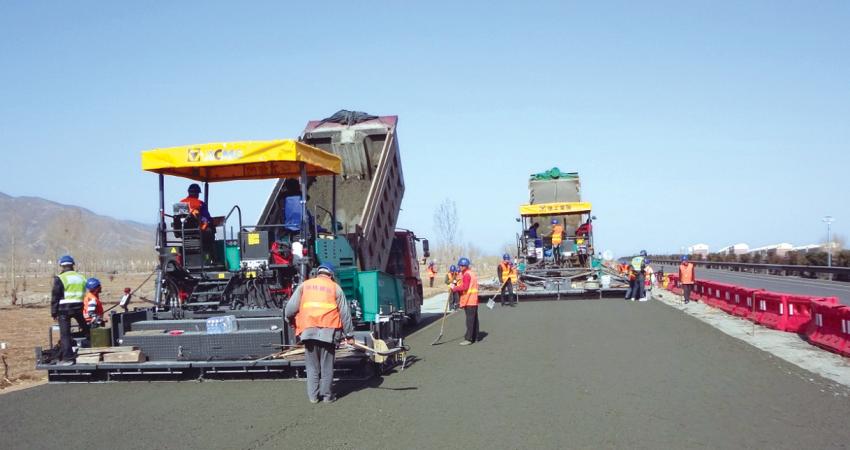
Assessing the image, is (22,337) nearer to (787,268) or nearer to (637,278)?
(637,278)

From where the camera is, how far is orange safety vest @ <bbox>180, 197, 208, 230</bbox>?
1015 centimetres

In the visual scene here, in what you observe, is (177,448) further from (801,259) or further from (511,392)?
(801,259)

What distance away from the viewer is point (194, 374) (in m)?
9.47

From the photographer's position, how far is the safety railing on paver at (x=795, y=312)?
10.9m

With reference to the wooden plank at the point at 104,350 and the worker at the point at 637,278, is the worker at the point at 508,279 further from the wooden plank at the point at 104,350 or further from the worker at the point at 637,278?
the wooden plank at the point at 104,350

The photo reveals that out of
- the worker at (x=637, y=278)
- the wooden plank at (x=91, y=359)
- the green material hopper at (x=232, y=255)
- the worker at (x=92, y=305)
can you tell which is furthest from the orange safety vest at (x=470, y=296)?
the worker at (x=637, y=278)

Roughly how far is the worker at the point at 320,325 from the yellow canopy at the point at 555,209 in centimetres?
1732

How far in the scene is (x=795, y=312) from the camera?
1346cm

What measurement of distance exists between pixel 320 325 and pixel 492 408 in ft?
6.76

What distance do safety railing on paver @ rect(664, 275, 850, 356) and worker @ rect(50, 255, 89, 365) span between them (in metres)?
10.4

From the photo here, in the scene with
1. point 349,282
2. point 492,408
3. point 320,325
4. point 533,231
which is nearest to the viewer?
point 492,408

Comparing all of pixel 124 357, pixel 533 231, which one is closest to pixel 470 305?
pixel 124 357

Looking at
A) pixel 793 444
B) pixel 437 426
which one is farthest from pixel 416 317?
pixel 793 444

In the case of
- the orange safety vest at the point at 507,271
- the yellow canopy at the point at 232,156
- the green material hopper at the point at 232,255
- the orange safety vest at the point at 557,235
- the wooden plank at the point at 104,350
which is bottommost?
the wooden plank at the point at 104,350
